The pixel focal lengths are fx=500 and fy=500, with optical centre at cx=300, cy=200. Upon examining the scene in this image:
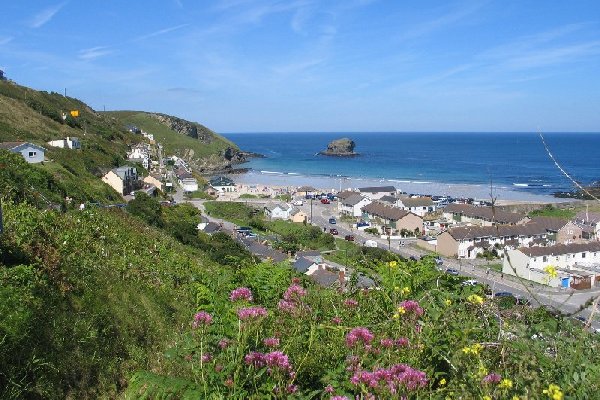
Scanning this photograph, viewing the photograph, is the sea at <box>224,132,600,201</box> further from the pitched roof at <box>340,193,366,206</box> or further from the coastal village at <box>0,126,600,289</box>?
the pitched roof at <box>340,193,366,206</box>

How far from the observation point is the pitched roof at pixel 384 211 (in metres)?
48.0

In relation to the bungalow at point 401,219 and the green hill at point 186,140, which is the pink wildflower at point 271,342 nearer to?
the bungalow at point 401,219

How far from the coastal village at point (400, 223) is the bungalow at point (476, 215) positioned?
90 millimetres

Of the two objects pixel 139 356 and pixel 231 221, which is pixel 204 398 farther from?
pixel 231 221

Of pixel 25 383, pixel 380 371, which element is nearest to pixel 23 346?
pixel 25 383

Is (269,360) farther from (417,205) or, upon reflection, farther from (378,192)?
(378,192)

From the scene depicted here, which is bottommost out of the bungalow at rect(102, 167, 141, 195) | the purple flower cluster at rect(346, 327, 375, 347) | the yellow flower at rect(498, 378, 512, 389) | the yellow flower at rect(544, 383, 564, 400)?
the bungalow at rect(102, 167, 141, 195)

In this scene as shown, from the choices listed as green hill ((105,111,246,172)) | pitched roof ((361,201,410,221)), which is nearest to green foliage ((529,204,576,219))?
pitched roof ((361,201,410,221))

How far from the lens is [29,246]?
6.16 metres

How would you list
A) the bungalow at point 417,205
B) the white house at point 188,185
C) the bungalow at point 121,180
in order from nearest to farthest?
the bungalow at point 121,180, the bungalow at point 417,205, the white house at point 188,185

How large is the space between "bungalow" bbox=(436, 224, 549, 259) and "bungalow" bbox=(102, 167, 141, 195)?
2390 cm

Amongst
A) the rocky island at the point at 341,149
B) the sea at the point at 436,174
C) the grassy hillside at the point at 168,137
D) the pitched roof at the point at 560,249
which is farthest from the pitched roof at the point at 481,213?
the rocky island at the point at 341,149

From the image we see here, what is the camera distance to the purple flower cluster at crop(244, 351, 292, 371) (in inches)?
92.8

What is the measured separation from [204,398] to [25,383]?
2.45 m
